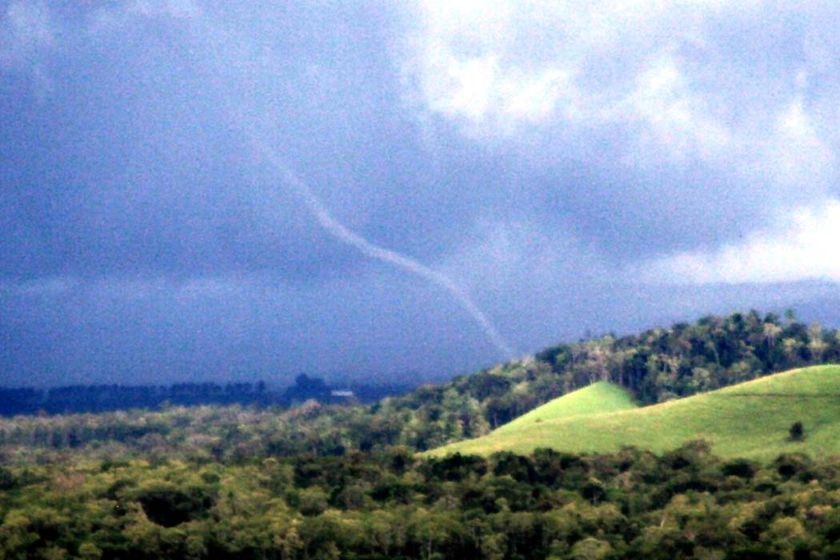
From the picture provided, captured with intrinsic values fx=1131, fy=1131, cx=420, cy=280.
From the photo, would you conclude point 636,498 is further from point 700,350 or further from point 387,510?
point 700,350

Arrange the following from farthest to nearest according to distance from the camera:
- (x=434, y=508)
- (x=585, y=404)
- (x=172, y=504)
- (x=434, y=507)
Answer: (x=585, y=404) → (x=172, y=504) → (x=434, y=507) → (x=434, y=508)

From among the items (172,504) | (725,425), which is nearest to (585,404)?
(725,425)

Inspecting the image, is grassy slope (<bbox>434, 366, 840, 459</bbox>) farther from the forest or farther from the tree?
the forest

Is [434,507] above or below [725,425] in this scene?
below

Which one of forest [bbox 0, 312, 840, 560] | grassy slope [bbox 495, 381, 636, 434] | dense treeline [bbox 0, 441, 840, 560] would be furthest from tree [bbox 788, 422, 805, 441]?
grassy slope [bbox 495, 381, 636, 434]

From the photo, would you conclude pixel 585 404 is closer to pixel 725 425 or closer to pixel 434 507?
pixel 725 425
